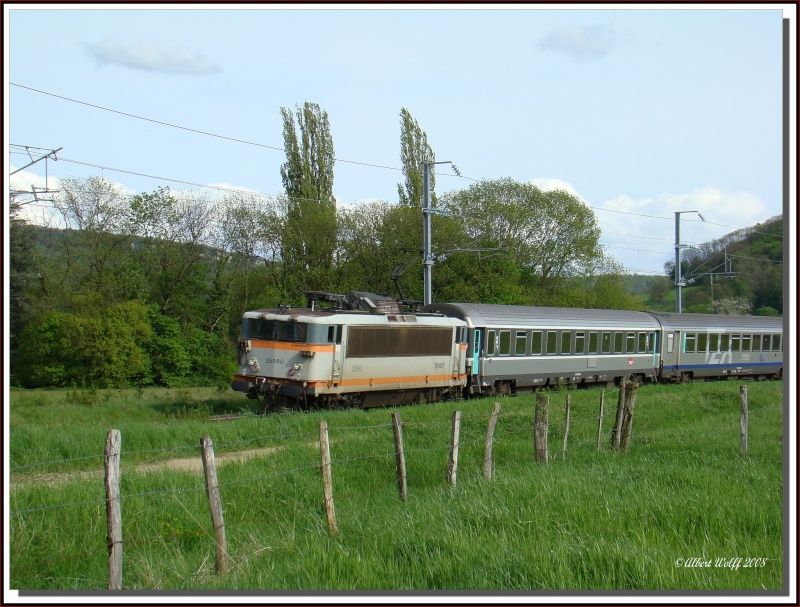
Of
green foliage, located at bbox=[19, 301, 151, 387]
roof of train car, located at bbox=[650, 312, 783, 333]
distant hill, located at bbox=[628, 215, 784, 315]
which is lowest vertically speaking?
green foliage, located at bbox=[19, 301, 151, 387]

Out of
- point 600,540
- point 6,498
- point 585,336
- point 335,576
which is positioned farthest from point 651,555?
point 585,336

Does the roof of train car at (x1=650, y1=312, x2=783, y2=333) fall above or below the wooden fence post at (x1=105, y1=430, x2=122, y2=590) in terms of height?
above

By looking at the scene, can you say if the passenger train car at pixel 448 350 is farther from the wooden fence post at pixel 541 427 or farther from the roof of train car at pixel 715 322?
the wooden fence post at pixel 541 427

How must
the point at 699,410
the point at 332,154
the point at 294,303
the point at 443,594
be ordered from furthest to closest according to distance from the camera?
1. the point at 332,154
2. the point at 294,303
3. the point at 699,410
4. the point at 443,594

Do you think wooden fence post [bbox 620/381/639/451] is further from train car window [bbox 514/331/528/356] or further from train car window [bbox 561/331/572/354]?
train car window [bbox 561/331/572/354]

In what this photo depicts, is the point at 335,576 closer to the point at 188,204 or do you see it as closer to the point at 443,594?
the point at 443,594

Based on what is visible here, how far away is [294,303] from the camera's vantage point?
4678cm

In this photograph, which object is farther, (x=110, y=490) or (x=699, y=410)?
(x=699, y=410)

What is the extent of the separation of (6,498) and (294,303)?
39.9 m

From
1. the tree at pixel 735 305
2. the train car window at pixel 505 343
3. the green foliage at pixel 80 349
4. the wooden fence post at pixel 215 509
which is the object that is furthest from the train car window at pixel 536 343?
the tree at pixel 735 305

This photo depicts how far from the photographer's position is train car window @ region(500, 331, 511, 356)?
28375 mm

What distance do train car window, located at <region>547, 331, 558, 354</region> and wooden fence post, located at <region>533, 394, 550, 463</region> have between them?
17391 millimetres

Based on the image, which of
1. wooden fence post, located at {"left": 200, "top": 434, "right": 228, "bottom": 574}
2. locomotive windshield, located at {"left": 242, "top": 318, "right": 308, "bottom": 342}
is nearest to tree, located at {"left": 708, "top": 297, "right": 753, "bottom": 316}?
locomotive windshield, located at {"left": 242, "top": 318, "right": 308, "bottom": 342}

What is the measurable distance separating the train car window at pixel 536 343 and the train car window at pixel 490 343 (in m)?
2.18
